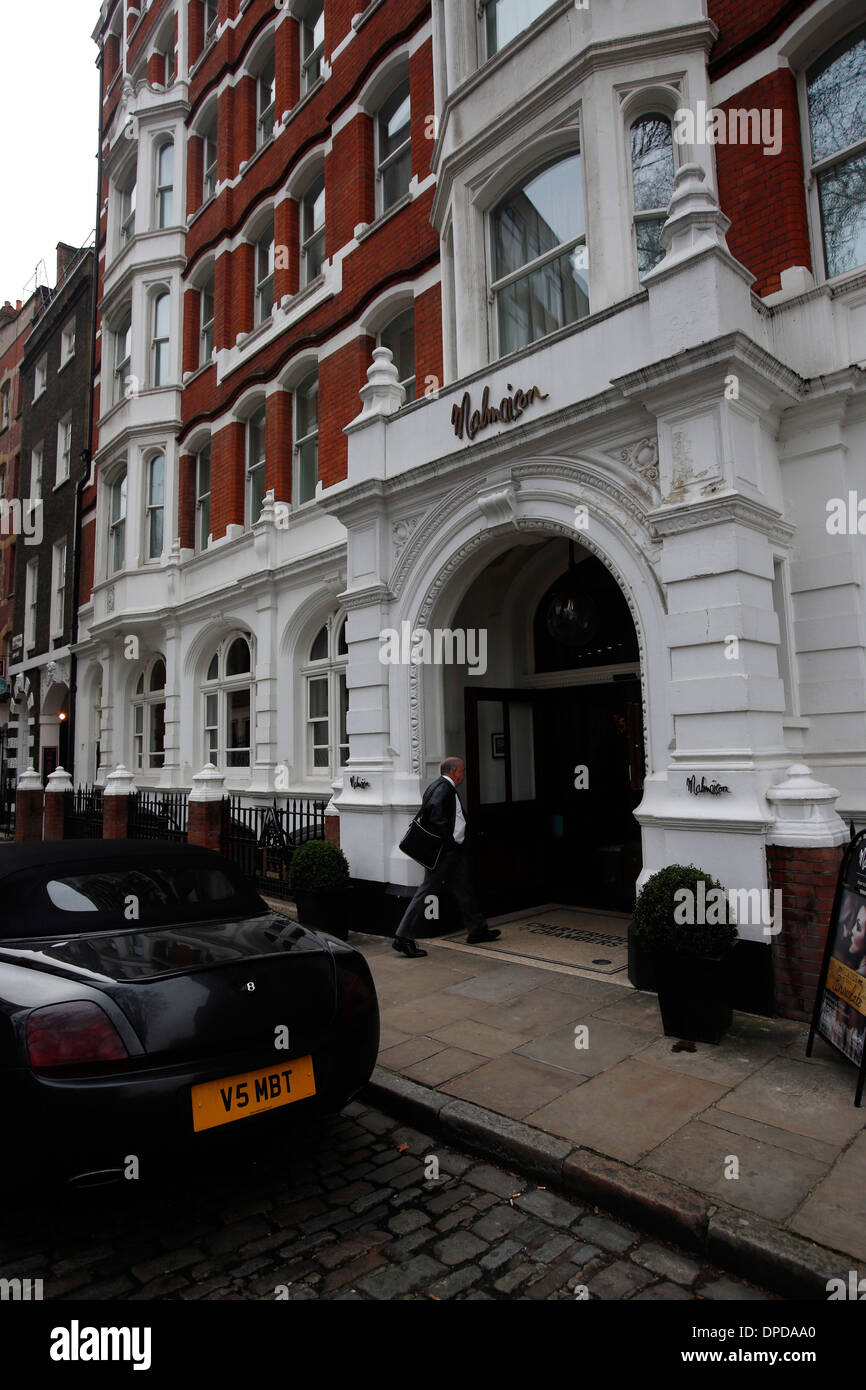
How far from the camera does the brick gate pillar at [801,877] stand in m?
4.88

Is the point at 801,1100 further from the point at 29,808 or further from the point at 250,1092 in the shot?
the point at 29,808

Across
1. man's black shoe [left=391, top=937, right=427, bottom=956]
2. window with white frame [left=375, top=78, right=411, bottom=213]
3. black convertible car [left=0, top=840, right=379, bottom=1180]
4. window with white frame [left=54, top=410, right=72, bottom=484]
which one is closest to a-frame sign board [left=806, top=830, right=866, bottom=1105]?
black convertible car [left=0, top=840, right=379, bottom=1180]

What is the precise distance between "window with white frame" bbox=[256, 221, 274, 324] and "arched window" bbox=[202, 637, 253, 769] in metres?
6.10

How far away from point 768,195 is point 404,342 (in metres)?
5.67

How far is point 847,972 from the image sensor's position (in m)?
4.21

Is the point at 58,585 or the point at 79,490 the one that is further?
the point at 58,585

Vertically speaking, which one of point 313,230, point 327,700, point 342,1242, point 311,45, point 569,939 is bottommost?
point 342,1242

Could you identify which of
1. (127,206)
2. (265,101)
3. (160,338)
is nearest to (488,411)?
(265,101)

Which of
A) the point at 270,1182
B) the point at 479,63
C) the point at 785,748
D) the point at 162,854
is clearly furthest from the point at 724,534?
the point at 479,63

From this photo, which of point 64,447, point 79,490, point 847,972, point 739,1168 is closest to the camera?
point 739,1168

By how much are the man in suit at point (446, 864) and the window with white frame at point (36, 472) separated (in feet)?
67.2

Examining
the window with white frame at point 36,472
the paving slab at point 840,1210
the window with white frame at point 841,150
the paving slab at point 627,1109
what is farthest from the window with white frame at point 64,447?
the paving slab at point 840,1210

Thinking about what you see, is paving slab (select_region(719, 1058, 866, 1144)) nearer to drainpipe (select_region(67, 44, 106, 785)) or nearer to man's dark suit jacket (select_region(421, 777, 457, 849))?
man's dark suit jacket (select_region(421, 777, 457, 849))

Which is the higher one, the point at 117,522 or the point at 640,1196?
the point at 117,522
